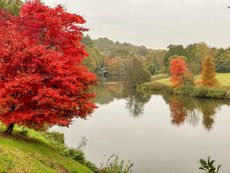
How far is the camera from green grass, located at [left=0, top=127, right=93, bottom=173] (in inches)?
538

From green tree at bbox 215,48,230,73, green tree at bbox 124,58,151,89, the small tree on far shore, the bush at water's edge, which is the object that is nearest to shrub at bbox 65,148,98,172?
the bush at water's edge

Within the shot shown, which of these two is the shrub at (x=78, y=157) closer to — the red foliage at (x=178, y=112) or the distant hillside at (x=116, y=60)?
the red foliage at (x=178, y=112)

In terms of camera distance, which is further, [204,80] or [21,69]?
[204,80]

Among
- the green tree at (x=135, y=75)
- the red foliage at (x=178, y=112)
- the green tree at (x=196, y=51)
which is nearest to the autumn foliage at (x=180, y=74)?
the red foliage at (x=178, y=112)

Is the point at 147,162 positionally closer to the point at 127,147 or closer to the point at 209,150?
the point at 127,147

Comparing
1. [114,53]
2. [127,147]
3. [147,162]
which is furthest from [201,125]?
[114,53]

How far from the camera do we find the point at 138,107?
6366 cm

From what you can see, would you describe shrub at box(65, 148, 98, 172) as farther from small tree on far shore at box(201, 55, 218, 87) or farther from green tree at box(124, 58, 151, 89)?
green tree at box(124, 58, 151, 89)

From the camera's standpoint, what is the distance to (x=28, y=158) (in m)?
15.5

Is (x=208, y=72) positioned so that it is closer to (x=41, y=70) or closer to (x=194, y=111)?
(x=194, y=111)

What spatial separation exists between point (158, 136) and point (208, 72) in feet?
152

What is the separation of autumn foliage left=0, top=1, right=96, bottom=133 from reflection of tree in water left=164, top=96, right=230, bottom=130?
29.4 meters

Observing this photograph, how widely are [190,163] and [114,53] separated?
165 metres

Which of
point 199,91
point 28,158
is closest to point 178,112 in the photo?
point 199,91
